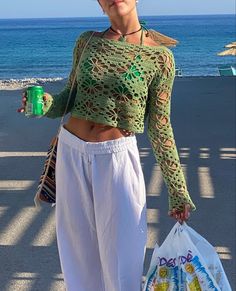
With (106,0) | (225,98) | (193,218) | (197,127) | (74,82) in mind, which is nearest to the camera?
(106,0)

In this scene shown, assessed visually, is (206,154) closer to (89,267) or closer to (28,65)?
(89,267)

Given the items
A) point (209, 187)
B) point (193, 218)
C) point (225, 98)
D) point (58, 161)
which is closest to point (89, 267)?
point (58, 161)

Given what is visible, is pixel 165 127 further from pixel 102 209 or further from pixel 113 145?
pixel 102 209

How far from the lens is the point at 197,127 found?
32.9ft

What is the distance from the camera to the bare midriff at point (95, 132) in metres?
2.87

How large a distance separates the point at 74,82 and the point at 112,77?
0.87 ft

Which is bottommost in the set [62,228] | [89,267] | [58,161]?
[89,267]

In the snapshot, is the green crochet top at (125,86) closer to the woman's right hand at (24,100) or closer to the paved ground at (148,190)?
the woman's right hand at (24,100)

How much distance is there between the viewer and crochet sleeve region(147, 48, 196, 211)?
2.89 meters

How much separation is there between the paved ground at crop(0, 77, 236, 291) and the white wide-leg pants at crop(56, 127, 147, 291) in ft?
3.80

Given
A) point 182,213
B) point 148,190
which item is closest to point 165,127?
point 182,213

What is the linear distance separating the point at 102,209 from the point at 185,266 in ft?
1.52

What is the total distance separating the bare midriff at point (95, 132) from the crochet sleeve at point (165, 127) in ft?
0.46

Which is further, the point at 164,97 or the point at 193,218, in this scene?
the point at 193,218
